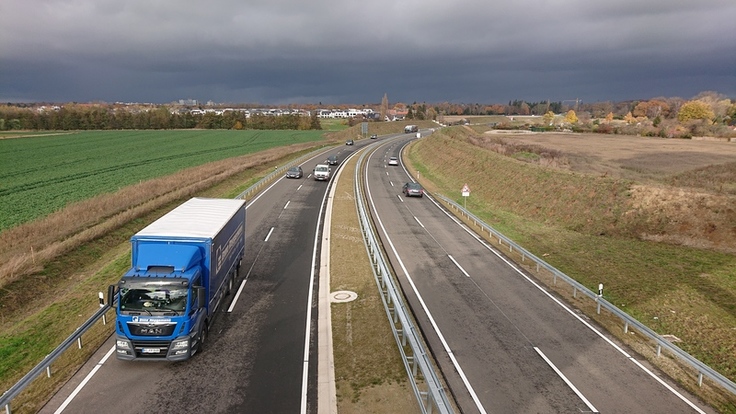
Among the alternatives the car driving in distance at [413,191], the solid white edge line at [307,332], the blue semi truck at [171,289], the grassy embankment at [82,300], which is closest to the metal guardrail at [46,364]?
the grassy embankment at [82,300]

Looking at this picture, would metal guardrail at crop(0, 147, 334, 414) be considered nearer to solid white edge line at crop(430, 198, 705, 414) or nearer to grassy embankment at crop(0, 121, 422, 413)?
grassy embankment at crop(0, 121, 422, 413)

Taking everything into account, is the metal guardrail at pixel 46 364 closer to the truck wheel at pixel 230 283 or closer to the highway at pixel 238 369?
the highway at pixel 238 369

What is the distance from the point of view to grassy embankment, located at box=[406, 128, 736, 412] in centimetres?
1500

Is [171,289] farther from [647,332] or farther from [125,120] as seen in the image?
[125,120]

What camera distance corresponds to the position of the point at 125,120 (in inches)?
6324

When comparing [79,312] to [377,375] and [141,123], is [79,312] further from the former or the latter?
[141,123]

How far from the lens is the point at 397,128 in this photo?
504 feet

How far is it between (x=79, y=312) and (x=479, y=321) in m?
14.6

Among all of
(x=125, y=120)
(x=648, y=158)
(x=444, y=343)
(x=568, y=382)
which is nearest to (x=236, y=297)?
(x=444, y=343)

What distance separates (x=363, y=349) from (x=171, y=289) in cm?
578

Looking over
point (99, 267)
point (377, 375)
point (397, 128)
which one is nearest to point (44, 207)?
point (99, 267)

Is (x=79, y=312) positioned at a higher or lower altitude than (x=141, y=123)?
lower

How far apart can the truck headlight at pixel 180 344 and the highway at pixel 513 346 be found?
7174 mm

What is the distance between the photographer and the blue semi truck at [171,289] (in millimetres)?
11914
